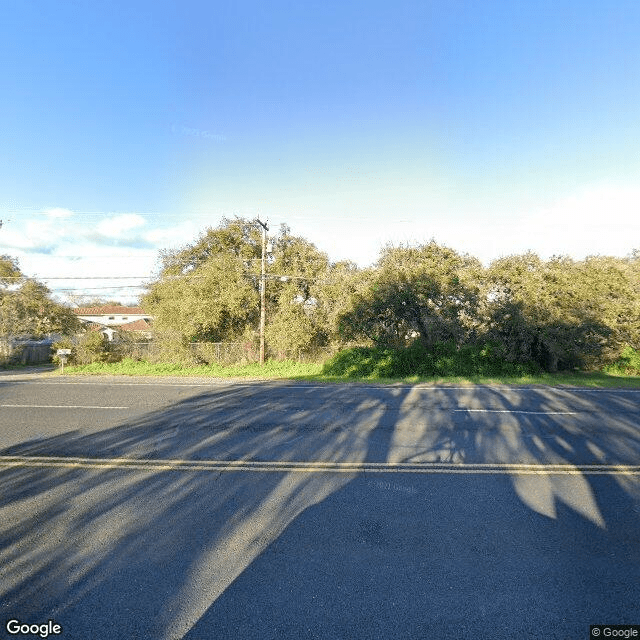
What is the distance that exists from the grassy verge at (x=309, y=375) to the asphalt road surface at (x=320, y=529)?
24.7ft

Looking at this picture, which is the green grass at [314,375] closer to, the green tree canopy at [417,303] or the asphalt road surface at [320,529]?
the green tree canopy at [417,303]

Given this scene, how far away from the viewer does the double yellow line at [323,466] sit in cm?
581

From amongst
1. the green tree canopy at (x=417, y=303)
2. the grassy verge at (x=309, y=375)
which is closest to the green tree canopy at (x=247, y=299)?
the grassy verge at (x=309, y=375)

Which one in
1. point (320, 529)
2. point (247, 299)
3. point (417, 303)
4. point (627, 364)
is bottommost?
point (320, 529)

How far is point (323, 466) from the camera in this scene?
6047 mm

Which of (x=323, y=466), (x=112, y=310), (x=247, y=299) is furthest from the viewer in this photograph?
(x=112, y=310)

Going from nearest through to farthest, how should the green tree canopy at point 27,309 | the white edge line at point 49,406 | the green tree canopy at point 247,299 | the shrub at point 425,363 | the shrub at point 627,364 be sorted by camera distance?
1. the white edge line at point 49,406
2. the shrub at point 425,363
3. the shrub at point 627,364
4. the green tree canopy at point 247,299
5. the green tree canopy at point 27,309

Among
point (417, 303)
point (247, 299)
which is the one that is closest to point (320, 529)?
point (417, 303)

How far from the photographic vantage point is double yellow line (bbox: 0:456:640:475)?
19.1ft

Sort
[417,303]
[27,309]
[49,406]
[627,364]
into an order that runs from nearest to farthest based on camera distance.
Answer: [49,406]
[627,364]
[417,303]
[27,309]

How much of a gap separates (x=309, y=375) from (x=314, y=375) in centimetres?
24

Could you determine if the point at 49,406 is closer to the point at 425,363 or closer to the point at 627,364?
the point at 425,363

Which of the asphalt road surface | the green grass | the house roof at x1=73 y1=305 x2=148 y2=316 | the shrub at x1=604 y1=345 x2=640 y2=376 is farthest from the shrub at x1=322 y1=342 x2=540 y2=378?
the house roof at x1=73 y1=305 x2=148 y2=316

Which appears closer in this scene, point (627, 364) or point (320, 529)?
point (320, 529)
